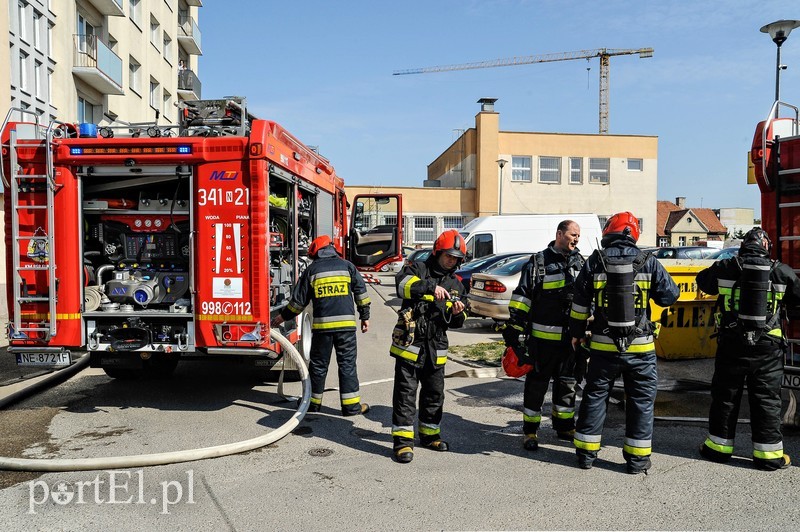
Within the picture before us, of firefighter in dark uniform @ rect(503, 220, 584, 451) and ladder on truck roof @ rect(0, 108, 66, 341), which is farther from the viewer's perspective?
ladder on truck roof @ rect(0, 108, 66, 341)

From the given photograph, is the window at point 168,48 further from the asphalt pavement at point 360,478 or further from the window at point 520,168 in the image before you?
the asphalt pavement at point 360,478

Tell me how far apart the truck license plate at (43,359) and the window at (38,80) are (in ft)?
48.8

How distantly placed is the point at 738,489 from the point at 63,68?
21.5 m

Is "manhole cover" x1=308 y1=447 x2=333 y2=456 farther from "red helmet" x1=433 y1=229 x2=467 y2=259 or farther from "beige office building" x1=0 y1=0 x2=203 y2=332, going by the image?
"beige office building" x1=0 y1=0 x2=203 y2=332

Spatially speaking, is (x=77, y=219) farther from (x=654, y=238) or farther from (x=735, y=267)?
(x=654, y=238)

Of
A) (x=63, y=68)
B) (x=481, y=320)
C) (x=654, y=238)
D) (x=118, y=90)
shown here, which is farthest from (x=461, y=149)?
(x=481, y=320)

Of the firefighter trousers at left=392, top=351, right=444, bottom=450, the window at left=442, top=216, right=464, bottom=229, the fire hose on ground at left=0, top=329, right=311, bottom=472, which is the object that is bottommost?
the fire hose on ground at left=0, top=329, right=311, bottom=472

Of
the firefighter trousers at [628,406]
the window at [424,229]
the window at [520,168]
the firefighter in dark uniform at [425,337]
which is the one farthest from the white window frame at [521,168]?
the firefighter trousers at [628,406]

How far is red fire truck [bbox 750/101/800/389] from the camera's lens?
5391mm

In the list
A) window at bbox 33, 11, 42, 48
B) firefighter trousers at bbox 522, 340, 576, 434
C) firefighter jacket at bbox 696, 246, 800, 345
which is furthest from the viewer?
window at bbox 33, 11, 42, 48

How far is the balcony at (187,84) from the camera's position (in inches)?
1342

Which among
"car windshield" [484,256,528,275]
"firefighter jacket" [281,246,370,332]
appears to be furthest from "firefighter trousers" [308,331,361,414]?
"car windshield" [484,256,528,275]

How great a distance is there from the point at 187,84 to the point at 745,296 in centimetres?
3428

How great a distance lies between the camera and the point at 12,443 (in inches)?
215
